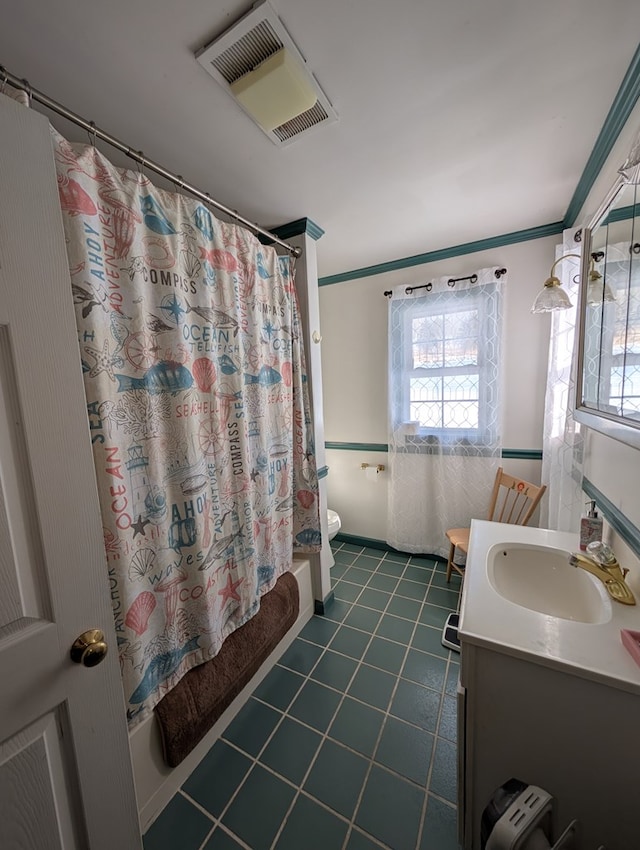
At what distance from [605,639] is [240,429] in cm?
138

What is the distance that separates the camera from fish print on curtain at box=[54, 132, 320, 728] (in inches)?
36.5

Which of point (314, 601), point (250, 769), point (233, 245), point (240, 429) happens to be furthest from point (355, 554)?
point (233, 245)

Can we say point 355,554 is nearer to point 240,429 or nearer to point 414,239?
point 240,429

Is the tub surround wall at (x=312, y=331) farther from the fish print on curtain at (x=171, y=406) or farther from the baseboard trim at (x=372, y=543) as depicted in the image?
the baseboard trim at (x=372, y=543)

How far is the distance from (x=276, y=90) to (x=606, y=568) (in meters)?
1.87

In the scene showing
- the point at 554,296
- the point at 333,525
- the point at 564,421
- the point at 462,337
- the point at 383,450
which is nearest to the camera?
the point at 554,296

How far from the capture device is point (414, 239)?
209 cm

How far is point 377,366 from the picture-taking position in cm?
260

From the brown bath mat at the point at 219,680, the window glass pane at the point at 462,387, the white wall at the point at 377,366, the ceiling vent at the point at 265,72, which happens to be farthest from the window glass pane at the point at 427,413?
the ceiling vent at the point at 265,72

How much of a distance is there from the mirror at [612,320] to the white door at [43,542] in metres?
1.43

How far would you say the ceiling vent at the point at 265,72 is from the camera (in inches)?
32.1

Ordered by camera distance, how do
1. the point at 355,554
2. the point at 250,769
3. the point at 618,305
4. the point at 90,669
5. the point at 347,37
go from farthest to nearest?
1. the point at 355,554
2. the point at 250,769
3. the point at 618,305
4. the point at 347,37
5. the point at 90,669

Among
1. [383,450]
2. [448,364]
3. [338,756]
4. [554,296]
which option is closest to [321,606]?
[338,756]

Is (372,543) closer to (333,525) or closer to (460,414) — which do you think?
(333,525)
